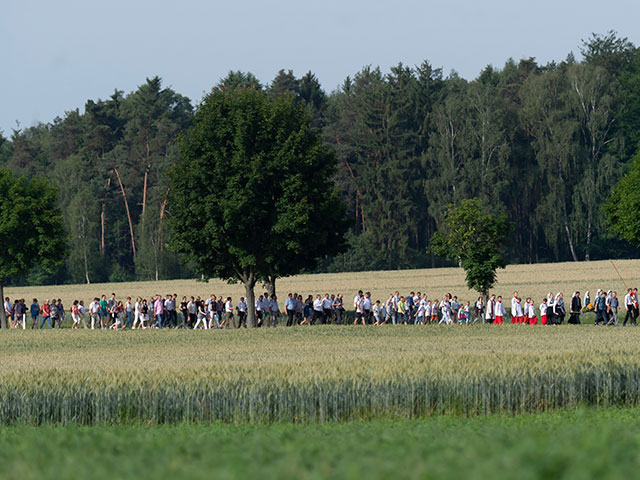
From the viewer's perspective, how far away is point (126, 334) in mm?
46938

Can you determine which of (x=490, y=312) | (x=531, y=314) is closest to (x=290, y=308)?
(x=490, y=312)

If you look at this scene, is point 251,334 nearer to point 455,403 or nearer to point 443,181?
point 455,403

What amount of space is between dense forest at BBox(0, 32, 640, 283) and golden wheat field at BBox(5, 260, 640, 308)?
27.7 ft

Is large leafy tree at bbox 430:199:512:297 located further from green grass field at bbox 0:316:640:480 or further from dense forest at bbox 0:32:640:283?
dense forest at bbox 0:32:640:283

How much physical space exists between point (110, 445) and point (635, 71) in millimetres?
104833

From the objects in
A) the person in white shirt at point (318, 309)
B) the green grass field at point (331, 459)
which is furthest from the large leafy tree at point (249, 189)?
the green grass field at point (331, 459)

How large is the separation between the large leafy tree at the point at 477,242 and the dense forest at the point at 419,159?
38.1 m

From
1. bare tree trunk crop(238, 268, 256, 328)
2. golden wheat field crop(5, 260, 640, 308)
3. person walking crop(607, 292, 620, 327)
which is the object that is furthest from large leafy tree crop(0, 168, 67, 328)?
person walking crop(607, 292, 620, 327)

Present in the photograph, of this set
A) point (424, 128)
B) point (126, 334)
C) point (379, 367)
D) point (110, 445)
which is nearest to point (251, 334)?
point (126, 334)

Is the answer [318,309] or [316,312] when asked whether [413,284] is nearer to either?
[316,312]

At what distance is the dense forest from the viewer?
99.1m

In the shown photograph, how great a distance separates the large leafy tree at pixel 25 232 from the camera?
58844mm

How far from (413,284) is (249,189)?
107 ft

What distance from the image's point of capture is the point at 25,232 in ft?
197
